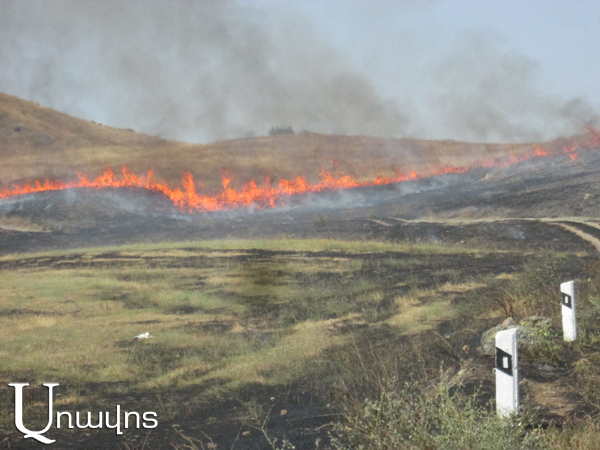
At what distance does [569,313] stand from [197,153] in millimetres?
61159

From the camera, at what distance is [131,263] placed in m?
24.4

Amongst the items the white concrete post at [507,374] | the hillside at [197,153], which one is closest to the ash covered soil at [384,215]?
the hillside at [197,153]

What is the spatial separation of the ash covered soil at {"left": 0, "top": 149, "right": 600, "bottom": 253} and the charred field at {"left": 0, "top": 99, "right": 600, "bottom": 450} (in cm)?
25

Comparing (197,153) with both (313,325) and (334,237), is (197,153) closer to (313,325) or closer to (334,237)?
(334,237)

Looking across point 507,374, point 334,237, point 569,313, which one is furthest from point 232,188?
point 507,374

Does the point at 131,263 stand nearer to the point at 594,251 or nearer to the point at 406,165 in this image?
the point at 594,251

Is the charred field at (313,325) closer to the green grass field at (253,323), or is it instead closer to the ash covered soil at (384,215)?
the green grass field at (253,323)

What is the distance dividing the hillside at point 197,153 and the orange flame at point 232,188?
1451 mm

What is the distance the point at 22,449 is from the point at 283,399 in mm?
3585

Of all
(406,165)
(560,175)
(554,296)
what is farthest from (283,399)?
(406,165)

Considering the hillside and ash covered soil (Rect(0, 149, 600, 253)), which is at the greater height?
the hillside

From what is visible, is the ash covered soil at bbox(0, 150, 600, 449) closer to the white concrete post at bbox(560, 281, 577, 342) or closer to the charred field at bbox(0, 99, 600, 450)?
the charred field at bbox(0, 99, 600, 450)

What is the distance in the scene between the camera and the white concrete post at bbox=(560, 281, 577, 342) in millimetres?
8352

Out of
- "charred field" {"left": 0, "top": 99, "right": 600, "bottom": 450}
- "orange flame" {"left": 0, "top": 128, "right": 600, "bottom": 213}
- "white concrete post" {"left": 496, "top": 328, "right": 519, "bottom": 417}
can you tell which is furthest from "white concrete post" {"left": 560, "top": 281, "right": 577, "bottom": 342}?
"orange flame" {"left": 0, "top": 128, "right": 600, "bottom": 213}
